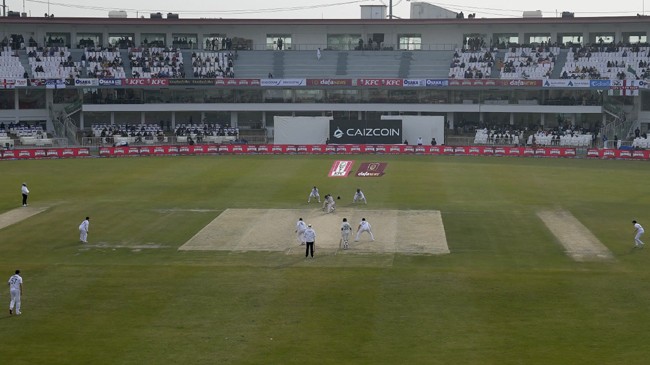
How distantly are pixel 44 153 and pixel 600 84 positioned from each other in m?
51.7

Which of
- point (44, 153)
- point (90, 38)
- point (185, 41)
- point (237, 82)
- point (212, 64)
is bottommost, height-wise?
point (44, 153)

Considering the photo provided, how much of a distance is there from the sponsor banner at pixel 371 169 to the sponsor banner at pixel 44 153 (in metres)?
25.3

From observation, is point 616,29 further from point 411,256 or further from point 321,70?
point 411,256

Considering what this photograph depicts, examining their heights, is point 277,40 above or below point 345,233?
above

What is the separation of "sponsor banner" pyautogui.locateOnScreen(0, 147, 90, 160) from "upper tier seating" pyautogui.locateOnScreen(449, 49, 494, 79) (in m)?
39.1

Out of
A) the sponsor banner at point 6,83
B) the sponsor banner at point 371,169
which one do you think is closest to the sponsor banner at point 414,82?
the sponsor banner at point 371,169

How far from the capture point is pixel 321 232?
41531mm

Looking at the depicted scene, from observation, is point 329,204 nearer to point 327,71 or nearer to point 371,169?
point 371,169

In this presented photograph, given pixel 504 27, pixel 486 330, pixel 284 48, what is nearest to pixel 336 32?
pixel 284 48

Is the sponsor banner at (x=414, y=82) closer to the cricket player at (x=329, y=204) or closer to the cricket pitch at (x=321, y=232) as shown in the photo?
the cricket pitch at (x=321, y=232)

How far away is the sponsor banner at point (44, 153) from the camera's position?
74000 millimetres

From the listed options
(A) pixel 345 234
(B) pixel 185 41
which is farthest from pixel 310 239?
(B) pixel 185 41

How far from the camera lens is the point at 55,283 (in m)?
31.9

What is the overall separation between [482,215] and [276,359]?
79.9 ft
